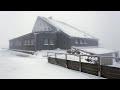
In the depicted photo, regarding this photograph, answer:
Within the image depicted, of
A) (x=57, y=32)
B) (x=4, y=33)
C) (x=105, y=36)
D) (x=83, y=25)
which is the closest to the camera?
(x=57, y=32)

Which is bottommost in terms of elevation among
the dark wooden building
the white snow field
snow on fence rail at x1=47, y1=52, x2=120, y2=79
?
the white snow field

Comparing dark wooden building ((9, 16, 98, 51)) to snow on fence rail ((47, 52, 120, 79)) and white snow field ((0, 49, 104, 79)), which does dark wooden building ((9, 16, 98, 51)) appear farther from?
snow on fence rail ((47, 52, 120, 79))

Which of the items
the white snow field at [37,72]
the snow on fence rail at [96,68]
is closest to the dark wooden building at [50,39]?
the white snow field at [37,72]

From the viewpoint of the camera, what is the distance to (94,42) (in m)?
43.2

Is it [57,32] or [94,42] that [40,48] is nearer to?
[57,32]

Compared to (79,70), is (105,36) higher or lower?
higher

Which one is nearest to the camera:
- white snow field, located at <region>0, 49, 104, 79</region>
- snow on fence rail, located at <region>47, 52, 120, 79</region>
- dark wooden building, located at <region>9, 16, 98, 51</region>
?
snow on fence rail, located at <region>47, 52, 120, 79</region>

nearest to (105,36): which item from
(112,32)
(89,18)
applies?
(112,32)

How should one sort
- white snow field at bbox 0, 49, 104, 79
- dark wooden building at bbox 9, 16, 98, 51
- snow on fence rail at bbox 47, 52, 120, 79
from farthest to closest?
dark wooden building at bbox 9, 16, 98, 51, white snow field at bbox 0, 49, 104, 79, snow on fence rail at bbox 47, 52, 120, 79

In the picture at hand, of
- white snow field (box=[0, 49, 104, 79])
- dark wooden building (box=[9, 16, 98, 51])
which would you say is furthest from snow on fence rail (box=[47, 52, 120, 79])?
dark wooden building (box=[9, 16, 98, 51])

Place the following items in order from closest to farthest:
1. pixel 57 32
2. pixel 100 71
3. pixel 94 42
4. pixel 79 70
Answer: pixel 100 71, pixel 79 70, pixel 57 32, pixel 94 42

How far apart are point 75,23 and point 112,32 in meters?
57.4

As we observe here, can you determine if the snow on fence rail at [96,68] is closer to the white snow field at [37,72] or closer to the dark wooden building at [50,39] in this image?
the white snow field at [37,72]

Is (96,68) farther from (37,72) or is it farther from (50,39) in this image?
(50,39)
